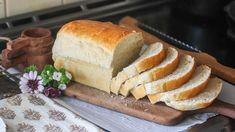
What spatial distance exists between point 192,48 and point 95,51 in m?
0.36

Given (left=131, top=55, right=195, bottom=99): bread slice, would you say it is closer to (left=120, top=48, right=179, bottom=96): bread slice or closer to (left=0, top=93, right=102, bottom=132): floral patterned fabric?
(left=120, top=48, right=179, bottom=96): bread slice

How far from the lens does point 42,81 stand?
1.03m

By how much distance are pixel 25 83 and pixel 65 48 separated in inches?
4.8

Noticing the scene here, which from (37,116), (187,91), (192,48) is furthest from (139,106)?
(192,48)

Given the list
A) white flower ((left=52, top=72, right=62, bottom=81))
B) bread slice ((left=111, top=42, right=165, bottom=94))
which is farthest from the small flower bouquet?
bread slice ((left=111, top=42, right=165, bottom=94))

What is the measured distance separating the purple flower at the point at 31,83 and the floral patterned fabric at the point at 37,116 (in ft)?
0.04

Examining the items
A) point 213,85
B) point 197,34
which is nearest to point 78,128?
point 213,85

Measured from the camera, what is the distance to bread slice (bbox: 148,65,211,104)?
0.99 meters

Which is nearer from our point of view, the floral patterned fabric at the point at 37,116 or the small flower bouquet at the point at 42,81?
the floral patterned fabric at the point at 37,116

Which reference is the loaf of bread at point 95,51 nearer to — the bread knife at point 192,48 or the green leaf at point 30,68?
the green leaf at point 30,68

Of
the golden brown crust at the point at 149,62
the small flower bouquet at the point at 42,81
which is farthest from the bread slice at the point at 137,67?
the small flower bouquet at the point at 42,81

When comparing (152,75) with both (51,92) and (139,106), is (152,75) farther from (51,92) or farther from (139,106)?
(51,92)

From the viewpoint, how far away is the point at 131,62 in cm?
109

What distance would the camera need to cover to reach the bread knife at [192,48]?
1093mm
